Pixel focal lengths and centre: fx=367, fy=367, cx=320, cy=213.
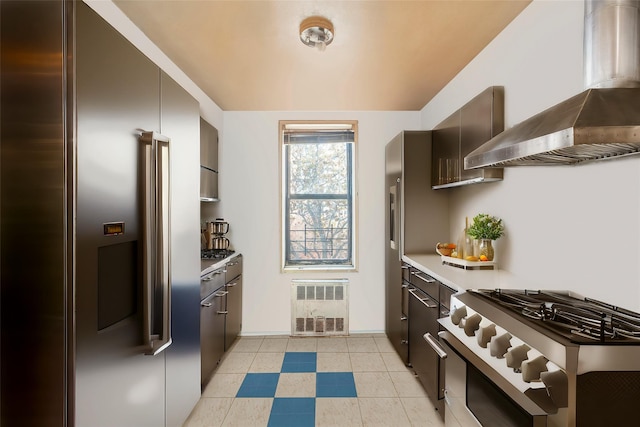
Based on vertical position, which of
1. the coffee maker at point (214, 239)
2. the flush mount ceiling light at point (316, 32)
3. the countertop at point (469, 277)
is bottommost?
the countertop at point (469, 277)

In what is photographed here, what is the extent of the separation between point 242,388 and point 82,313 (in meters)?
2.01

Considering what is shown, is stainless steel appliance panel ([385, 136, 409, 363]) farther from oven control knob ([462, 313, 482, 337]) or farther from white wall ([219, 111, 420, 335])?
oven control knob ([462, 313, 482, 337])

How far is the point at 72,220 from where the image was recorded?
3.97 ft

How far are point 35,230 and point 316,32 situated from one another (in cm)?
193

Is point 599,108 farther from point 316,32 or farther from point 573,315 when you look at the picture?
point 316,32

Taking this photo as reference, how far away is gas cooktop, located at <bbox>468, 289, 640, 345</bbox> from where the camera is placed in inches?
44.1

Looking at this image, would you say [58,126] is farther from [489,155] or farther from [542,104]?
[542,104]

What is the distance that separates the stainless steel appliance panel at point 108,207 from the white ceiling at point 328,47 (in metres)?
0.82

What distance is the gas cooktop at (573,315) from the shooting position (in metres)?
A: 1.12

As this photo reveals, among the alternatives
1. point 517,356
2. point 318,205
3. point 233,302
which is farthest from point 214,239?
point 517,356

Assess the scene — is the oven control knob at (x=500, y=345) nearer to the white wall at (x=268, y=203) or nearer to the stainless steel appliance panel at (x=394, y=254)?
the stainless steel appliance panel at (x=394, y=254)

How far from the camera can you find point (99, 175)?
1334mm

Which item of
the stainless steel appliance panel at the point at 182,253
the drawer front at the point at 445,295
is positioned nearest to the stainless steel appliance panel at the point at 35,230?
the stainless steel appliance panel at the point at 182,253

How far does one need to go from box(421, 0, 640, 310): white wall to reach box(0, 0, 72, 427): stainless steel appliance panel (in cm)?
216
